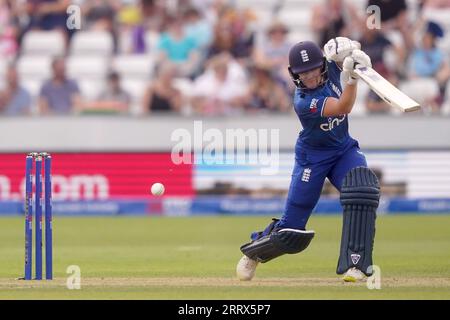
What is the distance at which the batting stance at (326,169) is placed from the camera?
809cm

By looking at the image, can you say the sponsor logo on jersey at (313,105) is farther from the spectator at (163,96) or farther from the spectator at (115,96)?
the spectator at (115,96)

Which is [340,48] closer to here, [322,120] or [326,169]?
[322,120]

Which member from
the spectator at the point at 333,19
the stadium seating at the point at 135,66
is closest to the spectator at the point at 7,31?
the stadium seating at the point at 135,66

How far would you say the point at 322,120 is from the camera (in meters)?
8.30

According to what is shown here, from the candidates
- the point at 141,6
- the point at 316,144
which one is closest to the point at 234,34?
the point at 141,6

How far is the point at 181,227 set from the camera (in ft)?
44.7

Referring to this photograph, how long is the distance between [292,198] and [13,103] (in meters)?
8.97

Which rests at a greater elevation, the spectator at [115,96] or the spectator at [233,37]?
the spectator at [233,37]

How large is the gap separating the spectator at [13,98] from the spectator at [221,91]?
2.39 metres

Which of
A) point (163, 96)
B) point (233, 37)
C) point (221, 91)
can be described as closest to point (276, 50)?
point (233, 37)

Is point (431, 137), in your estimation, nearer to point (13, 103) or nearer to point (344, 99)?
point (13, 103)

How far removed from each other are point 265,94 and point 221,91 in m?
0.65

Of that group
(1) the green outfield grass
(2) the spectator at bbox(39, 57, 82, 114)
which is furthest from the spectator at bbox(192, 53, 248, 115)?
(1) the green outfield grass

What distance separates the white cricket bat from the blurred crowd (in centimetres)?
812
